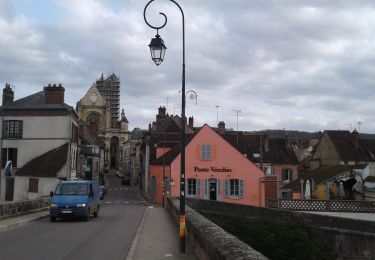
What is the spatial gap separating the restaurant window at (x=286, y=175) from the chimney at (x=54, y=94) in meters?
30.3

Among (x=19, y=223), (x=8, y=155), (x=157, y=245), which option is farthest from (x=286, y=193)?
(x=157, y=245)

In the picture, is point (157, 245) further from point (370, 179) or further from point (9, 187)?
point (9, 187)

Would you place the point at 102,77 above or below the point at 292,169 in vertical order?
above

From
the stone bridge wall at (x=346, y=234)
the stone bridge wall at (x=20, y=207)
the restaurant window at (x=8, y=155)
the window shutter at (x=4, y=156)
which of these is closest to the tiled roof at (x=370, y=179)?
the stone bridge wall at (x=346, y=234)

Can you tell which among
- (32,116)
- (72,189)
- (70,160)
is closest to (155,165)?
A: (70,160)

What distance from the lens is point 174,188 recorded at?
54.5m

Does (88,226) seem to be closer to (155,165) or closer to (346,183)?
(346,183)

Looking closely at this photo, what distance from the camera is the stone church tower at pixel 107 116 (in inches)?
5630

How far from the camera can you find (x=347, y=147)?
214ft

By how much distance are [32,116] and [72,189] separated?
27564 mm

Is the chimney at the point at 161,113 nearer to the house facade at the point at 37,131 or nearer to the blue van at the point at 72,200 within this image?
the house facade at the point at 37,131

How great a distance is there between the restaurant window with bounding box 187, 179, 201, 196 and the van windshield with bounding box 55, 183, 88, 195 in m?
27.7

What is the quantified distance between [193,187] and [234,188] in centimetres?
405

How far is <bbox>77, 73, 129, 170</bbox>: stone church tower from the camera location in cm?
14300
